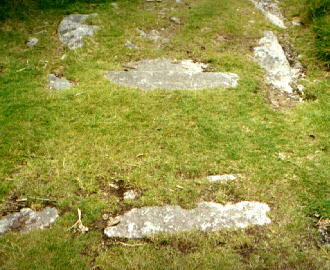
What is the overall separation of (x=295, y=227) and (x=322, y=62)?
3.86 meters

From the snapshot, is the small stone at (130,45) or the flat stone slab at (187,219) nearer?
the flat stone slab at (187,219)

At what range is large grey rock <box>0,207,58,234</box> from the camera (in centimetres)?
353

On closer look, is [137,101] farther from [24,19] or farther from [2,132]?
[24,19]

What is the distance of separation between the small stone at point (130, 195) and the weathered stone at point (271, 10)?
537 centimetres

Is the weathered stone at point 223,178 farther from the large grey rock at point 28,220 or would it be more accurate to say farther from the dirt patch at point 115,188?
the large grey rock at point 28,220

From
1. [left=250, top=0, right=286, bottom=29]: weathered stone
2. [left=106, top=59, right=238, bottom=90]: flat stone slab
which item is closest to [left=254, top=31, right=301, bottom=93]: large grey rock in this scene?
[left=106, top=59, right=238, bottom=90]: flat stone slab

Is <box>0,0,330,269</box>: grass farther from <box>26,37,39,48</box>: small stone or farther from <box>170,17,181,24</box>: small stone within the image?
<box>170,17,181,24</box>: small stone

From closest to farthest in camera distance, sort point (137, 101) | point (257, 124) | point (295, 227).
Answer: point (295, 227)
point (257, 124)
point (137, 101)

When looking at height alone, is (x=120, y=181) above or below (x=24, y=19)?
below

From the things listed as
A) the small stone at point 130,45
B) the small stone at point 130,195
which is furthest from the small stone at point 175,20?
the small stone at point 130,195

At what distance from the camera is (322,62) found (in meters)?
6.47

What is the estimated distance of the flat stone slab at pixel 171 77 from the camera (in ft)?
18.9

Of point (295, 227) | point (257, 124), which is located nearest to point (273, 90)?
point (257, 124)

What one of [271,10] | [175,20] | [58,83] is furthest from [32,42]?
[271,10]
